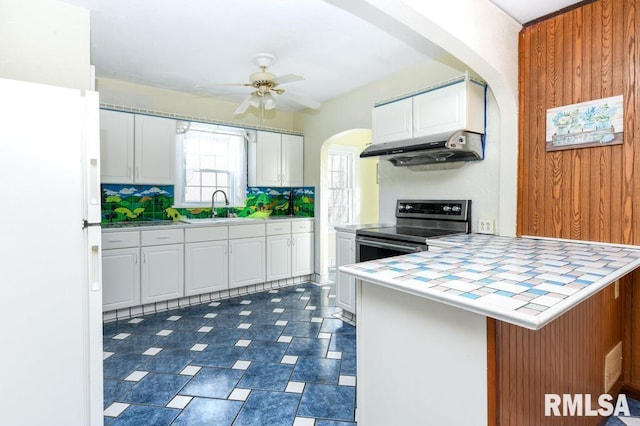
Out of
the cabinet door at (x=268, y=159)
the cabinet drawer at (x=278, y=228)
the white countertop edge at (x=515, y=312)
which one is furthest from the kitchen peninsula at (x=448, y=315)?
the cabinet door at (x=268, y=159)

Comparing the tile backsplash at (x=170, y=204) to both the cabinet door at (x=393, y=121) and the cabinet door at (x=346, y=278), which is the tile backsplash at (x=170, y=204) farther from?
the cabinet door at (x=393, y=121)

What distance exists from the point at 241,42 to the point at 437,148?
73.4 inches

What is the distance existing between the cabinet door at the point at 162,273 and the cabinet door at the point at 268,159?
4.88ft

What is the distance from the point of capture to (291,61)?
3301 mm

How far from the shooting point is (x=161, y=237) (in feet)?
11.8

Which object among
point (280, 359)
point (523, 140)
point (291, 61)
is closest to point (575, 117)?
point (523, 140)

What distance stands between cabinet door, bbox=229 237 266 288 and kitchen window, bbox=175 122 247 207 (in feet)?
2.48

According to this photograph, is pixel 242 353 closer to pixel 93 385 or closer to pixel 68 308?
pixel 93 385

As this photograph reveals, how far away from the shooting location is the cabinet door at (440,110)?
2581 millimetres

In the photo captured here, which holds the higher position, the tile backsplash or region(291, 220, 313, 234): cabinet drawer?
the tile backsplash

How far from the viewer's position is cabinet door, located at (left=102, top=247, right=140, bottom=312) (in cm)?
324

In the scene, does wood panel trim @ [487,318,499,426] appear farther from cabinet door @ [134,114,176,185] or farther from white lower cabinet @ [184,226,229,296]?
cabinet door @ [134,114,176,185]

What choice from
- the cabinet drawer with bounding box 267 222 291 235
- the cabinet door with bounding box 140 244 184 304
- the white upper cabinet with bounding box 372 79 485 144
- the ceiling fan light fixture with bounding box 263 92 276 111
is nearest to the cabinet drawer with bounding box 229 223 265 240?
the cabinet drawer with bounding box 267 222 291 235

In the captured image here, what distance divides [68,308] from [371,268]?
55.8 inches
